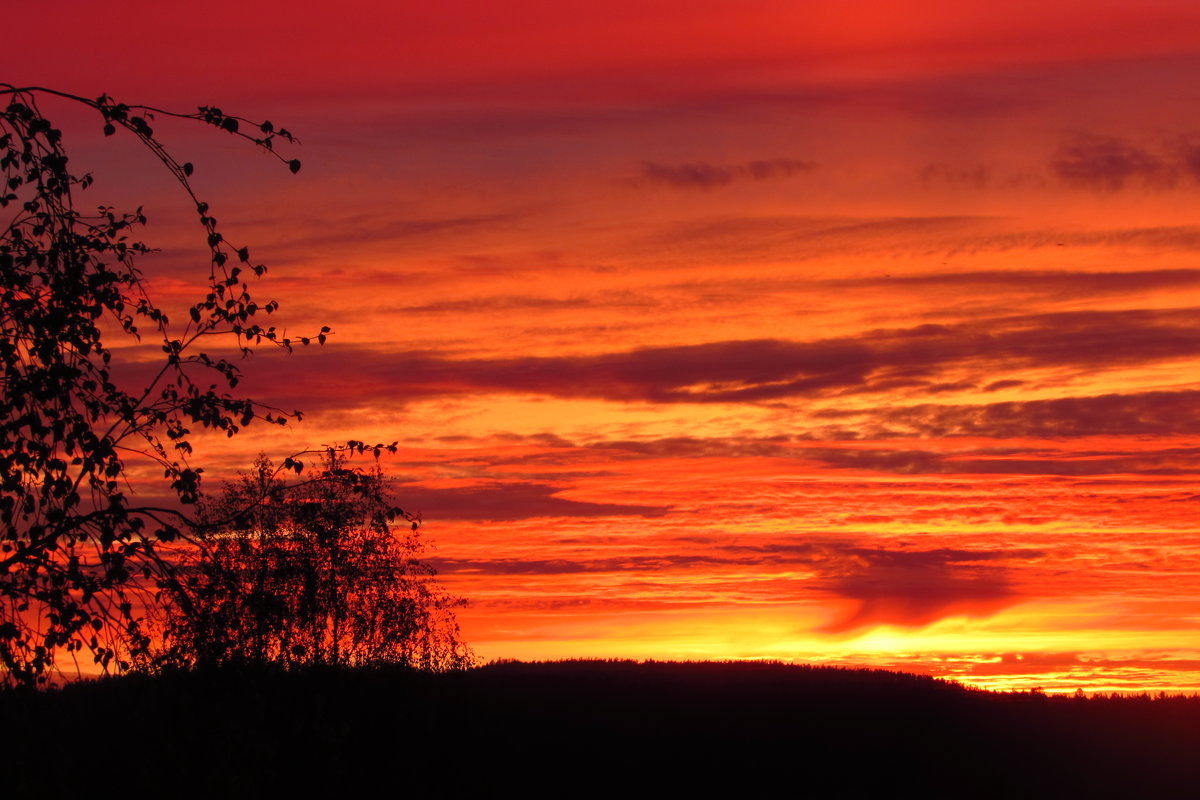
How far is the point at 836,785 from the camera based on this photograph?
62.1 m

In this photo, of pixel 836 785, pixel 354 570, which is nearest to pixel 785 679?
pixel 836 785

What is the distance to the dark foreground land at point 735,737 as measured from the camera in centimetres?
6003

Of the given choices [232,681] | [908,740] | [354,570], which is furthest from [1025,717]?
[232,681]

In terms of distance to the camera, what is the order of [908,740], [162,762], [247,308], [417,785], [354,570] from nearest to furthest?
[247,308] → [162,762] → [354,570] → [417,785] → [908,740]

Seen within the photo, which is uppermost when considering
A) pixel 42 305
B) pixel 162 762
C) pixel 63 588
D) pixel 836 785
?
pixel 42 305

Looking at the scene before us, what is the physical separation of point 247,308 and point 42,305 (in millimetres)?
2330

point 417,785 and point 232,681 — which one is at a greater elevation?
point 232,681

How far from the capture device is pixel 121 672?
1388 centimetres

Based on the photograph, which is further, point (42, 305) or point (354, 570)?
point (354, 570)

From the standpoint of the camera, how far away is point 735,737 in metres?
67.0

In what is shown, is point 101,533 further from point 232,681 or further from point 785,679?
point 785,679

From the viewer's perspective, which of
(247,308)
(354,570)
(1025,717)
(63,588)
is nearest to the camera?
(63,588)

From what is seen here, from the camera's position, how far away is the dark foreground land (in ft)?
197

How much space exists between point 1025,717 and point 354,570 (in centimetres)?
4349
